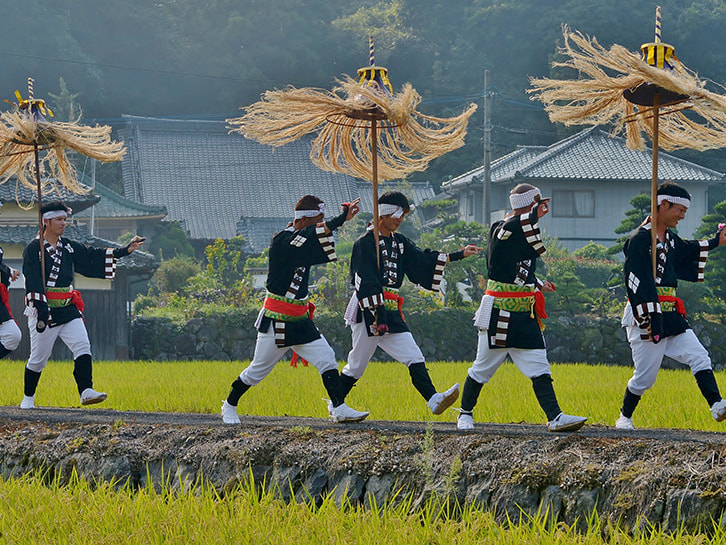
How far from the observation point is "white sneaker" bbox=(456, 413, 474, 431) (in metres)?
6.84

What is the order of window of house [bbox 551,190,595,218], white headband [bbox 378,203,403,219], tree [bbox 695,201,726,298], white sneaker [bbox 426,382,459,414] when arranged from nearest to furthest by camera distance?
white sneaker [bbox 426,382,459,414] → white headband [bbox 378,203,403,219] → tree [bbox 695,201,726,298] → window of house [bbox 551,190,595,218]

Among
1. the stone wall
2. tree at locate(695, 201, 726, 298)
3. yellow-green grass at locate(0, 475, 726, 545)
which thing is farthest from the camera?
tree at locate(695, 201, 726, 298)

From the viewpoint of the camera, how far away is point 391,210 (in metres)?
7.50

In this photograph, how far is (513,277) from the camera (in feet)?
22.6

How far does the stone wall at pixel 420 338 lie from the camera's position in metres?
18.0

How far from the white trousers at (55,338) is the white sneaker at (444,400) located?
3123 mm

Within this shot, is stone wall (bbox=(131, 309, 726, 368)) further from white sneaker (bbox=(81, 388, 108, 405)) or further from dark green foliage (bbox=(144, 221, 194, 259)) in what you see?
dark green foliage (bbox=(144, 221, 194, 259))

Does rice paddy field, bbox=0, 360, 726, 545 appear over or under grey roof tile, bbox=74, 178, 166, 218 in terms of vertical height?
under

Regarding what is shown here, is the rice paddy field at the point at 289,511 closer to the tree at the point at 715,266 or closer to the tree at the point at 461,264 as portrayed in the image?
the tree at the point at 715,266

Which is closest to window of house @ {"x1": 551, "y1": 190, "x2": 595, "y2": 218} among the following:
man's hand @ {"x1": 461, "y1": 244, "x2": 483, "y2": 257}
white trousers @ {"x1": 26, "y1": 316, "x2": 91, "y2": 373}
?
white trousers @ {"x1": 26, "y1": 316, "x2": 91, "y2": 373}

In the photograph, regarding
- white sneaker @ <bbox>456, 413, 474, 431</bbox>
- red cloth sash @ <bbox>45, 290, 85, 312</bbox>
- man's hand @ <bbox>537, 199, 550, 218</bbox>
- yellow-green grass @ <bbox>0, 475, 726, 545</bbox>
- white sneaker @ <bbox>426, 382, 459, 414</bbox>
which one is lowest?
yellow-green grass @ <bbox>0, 475, 726, 545</bbox>

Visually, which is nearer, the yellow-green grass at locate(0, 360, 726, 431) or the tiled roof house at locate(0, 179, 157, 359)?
the yellow-green grass at locate(0, 360, 726, 431)

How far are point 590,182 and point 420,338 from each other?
44.6ft

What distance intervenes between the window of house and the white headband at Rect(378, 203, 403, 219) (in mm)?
23004
